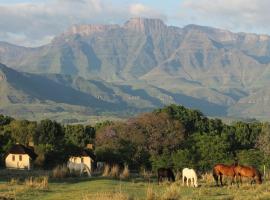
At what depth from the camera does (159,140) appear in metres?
70.3

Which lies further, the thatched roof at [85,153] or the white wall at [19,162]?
the white wall at [19,162]

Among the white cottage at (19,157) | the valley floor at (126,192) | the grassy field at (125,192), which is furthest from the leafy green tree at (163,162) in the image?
the valley floor at (126,192)

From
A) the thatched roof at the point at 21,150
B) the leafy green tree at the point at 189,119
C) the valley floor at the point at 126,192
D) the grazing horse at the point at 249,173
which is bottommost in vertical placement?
the valley floor at the point at 126,192

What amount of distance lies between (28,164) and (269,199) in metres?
48.2

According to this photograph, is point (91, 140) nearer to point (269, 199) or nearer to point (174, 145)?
point (174, 145)

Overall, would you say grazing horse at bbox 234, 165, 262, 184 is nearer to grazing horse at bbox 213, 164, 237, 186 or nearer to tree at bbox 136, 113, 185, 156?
grazing horse at bbox 213, 164, 237, 186

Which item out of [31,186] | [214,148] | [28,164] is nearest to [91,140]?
[28,164]

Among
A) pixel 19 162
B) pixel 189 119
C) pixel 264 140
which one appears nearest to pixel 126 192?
pixel 19 162

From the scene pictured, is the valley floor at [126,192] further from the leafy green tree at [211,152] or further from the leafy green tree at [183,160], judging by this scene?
the leafy green tree at [211,152]

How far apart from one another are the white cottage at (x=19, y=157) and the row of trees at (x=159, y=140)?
1.24 metres

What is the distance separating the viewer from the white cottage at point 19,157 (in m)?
66.8

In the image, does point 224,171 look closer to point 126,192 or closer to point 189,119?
point 126,192

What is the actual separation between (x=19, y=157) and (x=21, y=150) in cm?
87

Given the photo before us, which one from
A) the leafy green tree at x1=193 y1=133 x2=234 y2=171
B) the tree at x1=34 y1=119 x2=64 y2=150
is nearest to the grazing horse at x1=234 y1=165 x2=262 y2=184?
the leafy green tree at x1=193 y1=133 x2=234 y2=171
